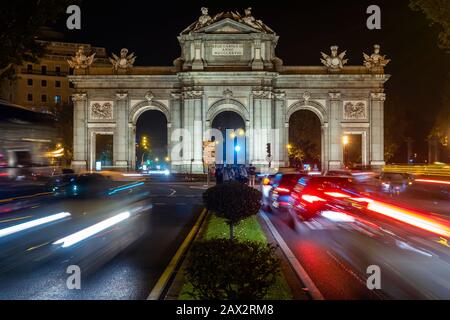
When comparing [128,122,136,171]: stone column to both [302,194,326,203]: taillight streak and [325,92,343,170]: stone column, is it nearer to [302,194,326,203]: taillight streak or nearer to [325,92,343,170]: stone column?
[325,92,343,170]: stone column

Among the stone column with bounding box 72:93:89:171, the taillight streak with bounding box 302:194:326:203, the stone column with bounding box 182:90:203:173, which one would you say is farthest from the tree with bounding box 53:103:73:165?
the taillight streak with bounding box 302:194:326:203

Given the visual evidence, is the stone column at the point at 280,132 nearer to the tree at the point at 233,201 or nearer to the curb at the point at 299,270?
the curb at the point at 299,270

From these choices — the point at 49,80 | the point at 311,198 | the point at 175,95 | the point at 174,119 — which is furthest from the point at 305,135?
the point at 311,198

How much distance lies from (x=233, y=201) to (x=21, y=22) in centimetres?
1121

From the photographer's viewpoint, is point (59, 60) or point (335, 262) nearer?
point (335, 262)

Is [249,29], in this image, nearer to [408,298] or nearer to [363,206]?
[363,206]

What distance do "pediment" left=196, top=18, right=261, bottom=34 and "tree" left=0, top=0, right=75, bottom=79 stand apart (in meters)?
42.5

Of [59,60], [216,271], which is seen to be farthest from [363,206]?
[59,60]

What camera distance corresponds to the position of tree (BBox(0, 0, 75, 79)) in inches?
759

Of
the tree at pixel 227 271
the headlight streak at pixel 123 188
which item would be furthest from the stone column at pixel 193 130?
the tree at pixel 227 271

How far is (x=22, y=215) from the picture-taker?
48.7 ft

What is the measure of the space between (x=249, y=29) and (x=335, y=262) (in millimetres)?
52962

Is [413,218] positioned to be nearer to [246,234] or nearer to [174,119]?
[246,234]

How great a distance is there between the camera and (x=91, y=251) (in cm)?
1391
